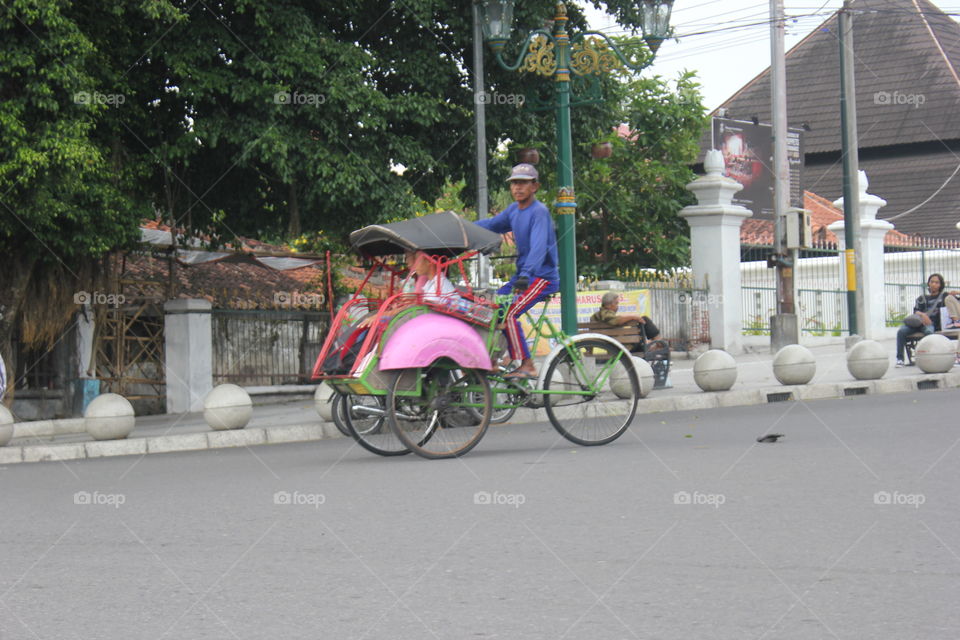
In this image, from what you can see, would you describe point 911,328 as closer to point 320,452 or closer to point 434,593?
point 320,452

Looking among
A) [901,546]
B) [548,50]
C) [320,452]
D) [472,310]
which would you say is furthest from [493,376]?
[548,50]

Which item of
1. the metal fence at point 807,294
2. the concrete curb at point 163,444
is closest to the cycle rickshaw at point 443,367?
the concrete curb at point 163,444

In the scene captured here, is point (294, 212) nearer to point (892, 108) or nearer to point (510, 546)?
point (510, 546)

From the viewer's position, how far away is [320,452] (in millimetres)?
11164

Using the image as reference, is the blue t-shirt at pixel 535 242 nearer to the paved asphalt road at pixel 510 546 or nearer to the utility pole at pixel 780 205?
the paved asphalt road at pixel 510 546

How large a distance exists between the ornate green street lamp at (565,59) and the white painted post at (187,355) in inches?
219

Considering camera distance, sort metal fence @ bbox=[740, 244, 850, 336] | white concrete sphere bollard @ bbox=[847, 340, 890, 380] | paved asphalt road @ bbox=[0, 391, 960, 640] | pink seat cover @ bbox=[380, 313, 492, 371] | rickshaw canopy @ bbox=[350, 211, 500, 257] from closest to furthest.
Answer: paved asphalt road @ bbox=[0, 391, 960, 640]
pink seat cover @ bbox=[380, 313, 492, 371]
rickshaw canopy @ bbox=[350, 211, 500, 257]
white concrete sphere bollard @ bbox=[847, 340, 890, 380]
metal fence @ bbox=[740, 244, 850, 336]

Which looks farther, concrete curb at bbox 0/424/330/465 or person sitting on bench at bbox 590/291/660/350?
person sitting on bench at bbox 590/291/660/350

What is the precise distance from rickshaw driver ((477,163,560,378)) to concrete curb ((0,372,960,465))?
73cm

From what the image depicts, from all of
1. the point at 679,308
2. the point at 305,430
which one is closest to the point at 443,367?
the point at 305,430

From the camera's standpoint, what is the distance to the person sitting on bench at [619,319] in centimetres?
1605

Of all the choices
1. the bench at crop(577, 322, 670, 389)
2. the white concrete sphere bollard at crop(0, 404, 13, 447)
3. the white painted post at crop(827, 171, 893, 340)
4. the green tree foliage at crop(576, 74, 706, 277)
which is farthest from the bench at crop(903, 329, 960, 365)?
the green tree foliage at crop(576, 74, 706, 277)

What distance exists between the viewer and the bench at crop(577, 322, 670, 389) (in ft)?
52.7

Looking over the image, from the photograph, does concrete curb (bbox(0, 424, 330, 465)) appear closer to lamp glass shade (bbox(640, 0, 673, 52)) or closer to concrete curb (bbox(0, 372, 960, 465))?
concrete curb (bbox(0, 372, 960, 465))
